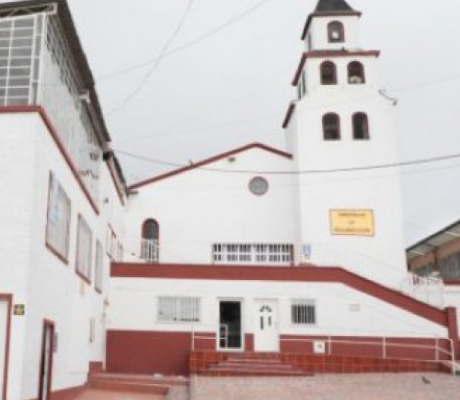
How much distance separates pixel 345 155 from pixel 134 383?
1439 cm

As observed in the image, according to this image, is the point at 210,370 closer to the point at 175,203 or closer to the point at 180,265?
the point at 180,265

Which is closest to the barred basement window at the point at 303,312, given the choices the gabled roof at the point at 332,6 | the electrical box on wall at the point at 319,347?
the electrical box on wall at the point at 319,347

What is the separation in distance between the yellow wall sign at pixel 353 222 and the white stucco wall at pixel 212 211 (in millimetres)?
1993

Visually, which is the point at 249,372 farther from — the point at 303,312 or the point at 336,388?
the point at 303,312

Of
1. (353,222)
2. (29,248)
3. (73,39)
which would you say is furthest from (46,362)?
(353,222)

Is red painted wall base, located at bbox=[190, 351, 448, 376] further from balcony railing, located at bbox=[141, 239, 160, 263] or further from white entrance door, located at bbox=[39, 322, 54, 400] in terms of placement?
balcony railing, located at bbox=[141, 239, 160, 263]

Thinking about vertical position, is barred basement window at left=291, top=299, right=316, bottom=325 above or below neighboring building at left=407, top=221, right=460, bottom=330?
below

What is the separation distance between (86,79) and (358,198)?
46.3 feet

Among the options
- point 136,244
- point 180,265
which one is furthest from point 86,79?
point 136,244

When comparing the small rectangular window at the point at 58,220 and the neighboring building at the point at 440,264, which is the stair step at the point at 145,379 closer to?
the small rectangular window at the point at 58,220

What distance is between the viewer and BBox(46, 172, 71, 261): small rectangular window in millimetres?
14349

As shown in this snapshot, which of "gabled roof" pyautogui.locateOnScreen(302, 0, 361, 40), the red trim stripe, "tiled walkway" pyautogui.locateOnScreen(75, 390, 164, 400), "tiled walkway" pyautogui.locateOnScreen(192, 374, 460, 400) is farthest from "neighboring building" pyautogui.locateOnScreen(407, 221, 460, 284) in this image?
"tiled walkway" pyautogui.locateOnScreen(75, 390, 164, 400)

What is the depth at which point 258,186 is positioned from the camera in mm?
29953

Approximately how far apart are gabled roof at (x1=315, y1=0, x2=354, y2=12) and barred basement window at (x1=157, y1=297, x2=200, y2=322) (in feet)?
50.3
